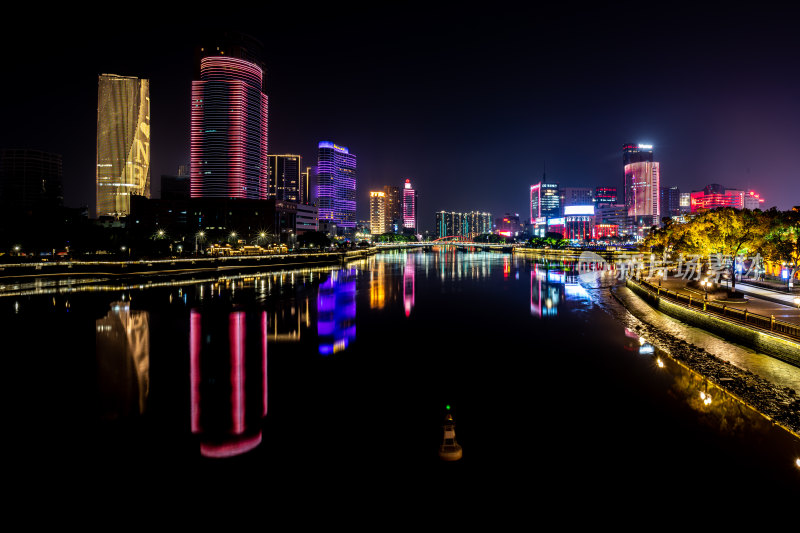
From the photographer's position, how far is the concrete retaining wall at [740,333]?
523 inches

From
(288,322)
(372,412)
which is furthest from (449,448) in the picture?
(288,322)

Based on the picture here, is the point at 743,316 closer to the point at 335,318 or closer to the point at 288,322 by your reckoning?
the point at 335,318

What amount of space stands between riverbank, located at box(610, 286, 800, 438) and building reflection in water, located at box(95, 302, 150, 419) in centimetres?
1481

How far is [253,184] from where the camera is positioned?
157375 millimetres

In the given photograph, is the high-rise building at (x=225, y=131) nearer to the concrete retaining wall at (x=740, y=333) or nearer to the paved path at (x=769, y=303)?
the paved path at (x=769, y=303)

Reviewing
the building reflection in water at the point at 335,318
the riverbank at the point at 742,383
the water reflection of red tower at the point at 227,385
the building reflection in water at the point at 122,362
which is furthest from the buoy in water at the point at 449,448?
the building reflection in water at the point at 335,318

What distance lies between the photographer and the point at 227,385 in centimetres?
1169

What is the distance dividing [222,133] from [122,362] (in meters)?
157

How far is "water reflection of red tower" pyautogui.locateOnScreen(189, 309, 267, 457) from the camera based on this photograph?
866cm

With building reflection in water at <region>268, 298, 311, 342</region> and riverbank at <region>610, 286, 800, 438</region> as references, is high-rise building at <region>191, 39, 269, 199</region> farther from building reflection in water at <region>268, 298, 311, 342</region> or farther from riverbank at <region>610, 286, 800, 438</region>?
riverbank at <region>610, 286, 800, 438</region>

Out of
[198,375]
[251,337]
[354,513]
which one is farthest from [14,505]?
[251,337]

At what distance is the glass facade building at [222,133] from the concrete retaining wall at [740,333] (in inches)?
5939

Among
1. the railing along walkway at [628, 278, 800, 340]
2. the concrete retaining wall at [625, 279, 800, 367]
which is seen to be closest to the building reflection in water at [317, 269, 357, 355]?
the concrete retaining wall at [625, 279, 800, 367]

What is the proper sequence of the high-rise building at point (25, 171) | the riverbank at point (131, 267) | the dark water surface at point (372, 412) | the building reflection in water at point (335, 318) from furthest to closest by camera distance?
the high-rise building at point (25, 171) < the riverbank at point (131, 267) < the building reflection in water at point (335, 318) < the dark water surface at point (372, 412)
